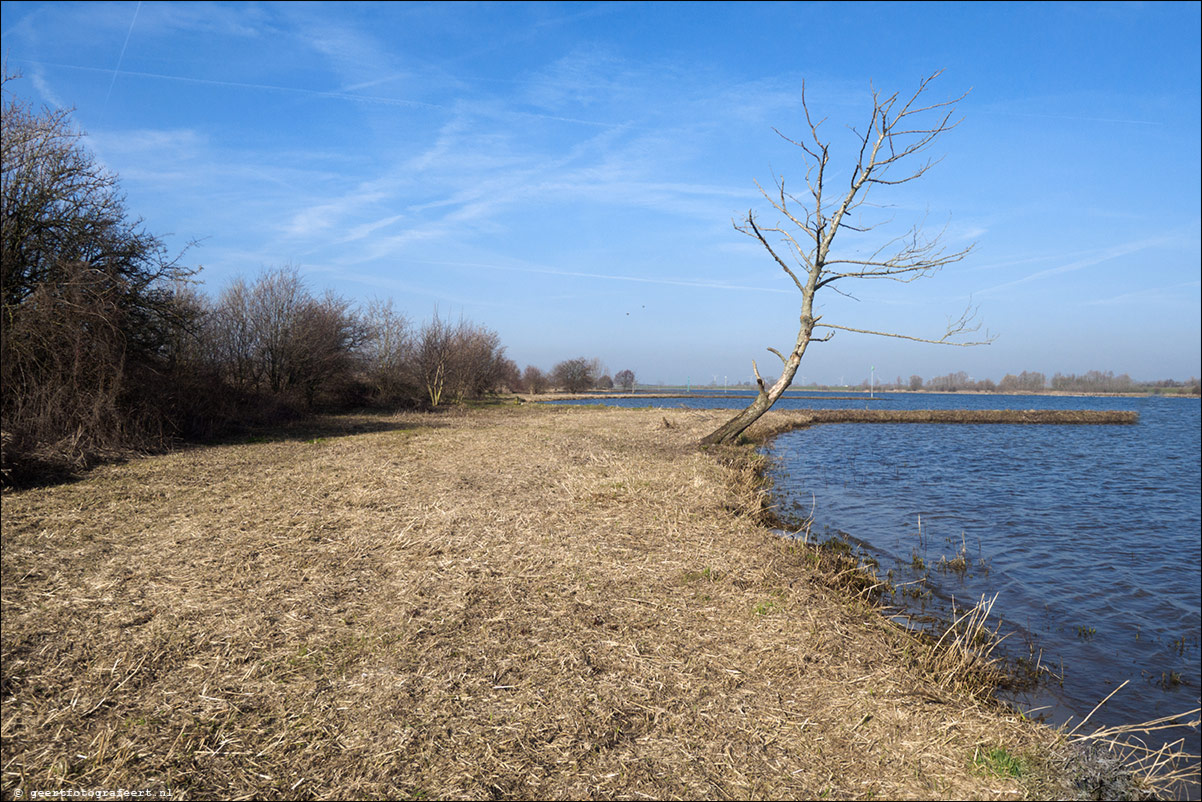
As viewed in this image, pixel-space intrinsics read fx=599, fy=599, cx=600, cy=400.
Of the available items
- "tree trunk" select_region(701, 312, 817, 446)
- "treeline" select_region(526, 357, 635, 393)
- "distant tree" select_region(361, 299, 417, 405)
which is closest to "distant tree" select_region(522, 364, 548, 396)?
"treeline" select_region(526, 357, 635, 393)

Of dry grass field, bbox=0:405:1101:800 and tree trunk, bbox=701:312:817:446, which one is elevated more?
tree trunk, bbox=701:312:817:446

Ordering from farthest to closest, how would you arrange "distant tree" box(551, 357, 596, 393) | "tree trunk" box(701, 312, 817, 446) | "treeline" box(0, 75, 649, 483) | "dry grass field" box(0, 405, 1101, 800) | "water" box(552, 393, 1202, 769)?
"distant tree" box(551, 357, 596, 393) → "tree trunk" box(701, 312, 817, 446) → "treeline" box(0, 75, 649, 483) → "water" box(552, 393, 1202, 769) → "dry grass field" box(0, 405, 1101, 800)

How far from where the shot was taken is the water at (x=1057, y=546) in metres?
5.45

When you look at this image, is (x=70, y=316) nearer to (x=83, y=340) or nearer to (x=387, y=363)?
(x=83, y=340)

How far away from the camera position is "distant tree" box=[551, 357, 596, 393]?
3152 inches

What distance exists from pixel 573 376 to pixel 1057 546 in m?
71.6

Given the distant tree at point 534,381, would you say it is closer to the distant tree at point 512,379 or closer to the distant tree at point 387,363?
the distant tree at point 512,379

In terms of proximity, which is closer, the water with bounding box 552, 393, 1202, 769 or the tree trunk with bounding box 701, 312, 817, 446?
the water with bounding box 552, 393, 1202, 769

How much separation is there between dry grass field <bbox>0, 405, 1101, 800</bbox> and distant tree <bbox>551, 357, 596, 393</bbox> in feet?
237

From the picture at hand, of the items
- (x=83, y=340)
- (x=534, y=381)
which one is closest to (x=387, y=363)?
(x=83, y=340)

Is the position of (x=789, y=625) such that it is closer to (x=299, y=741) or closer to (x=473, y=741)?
(x=473, y=741)

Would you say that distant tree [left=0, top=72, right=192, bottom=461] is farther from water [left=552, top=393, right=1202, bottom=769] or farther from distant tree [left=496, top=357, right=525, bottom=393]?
distant tree [left=496, top=357, right=525, bottom=393]

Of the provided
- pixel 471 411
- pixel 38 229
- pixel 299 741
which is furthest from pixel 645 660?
pixel 471 411

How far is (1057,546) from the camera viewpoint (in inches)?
374
